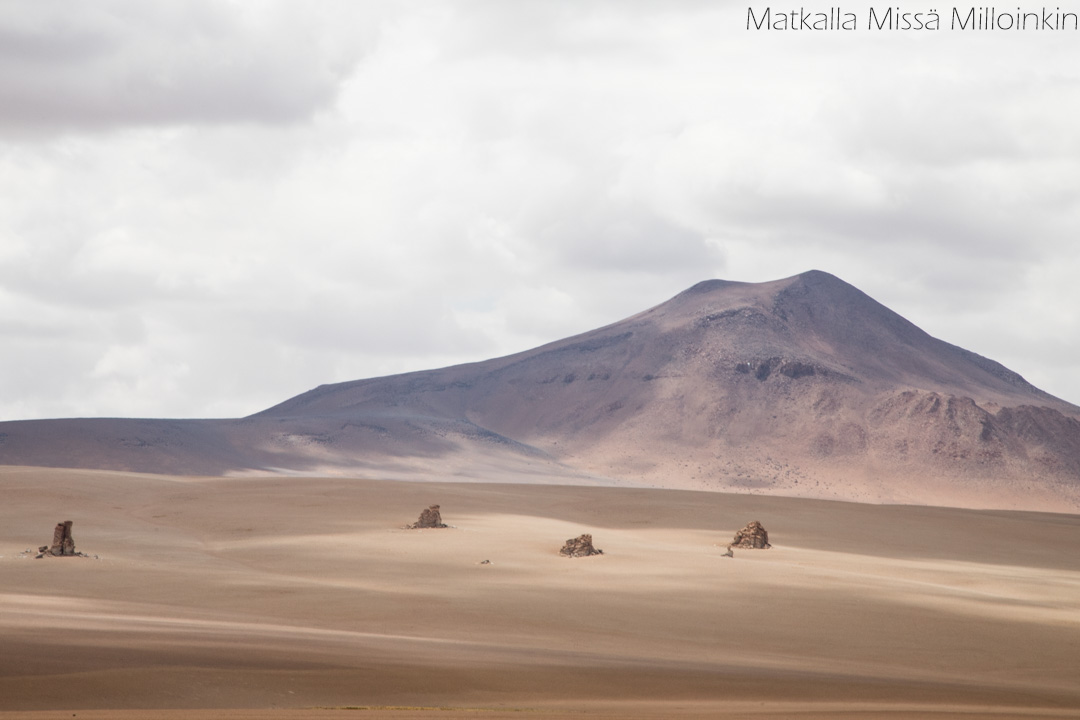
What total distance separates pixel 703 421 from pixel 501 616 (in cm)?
10513

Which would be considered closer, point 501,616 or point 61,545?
point 501,616

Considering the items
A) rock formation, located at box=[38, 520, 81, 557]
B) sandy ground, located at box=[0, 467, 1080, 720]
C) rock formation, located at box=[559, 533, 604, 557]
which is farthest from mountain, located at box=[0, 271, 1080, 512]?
rock formation, located at box=[559, 533, 604, 557]

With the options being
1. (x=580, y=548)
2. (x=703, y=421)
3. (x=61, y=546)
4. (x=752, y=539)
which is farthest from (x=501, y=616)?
(x=703, y=421)

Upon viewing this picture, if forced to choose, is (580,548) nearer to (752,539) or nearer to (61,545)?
(752,539)

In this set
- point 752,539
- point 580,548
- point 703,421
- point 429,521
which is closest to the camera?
point 580,548

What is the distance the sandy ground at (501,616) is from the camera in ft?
35.9

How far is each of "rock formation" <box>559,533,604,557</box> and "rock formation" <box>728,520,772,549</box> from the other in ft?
19.5

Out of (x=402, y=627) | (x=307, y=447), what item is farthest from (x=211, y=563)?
(x=307, y=447)

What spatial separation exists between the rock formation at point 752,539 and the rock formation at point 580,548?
5.95m

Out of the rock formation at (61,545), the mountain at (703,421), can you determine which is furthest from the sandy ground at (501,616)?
the mountain at (703,421)

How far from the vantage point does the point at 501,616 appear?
19.5m

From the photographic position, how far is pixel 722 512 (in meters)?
48.4

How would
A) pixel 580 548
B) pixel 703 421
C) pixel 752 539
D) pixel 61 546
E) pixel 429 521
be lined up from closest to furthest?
pixel 61 546 → pixel 580 548 → pixel 752 539 → pixel 429 521 → pixel 703 421

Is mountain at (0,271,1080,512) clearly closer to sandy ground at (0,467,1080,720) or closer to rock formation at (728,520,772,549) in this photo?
sandy ground at (0,467,1080,720)
